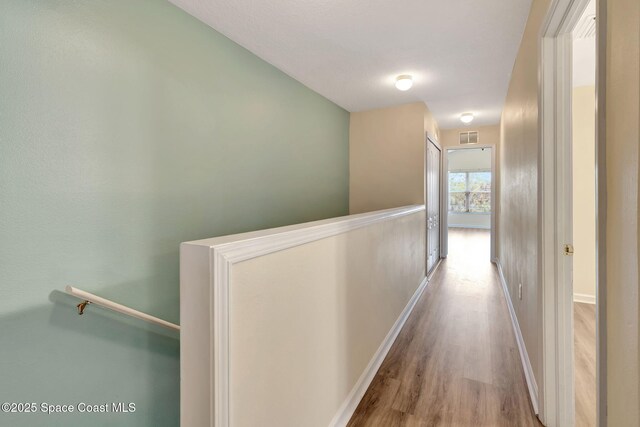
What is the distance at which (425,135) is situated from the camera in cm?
387

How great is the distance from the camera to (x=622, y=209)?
28.6 inches

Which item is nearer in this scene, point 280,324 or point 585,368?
point 280,324

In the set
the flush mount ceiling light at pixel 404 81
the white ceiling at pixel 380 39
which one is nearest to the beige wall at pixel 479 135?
the white ceiling at pixel 380 39

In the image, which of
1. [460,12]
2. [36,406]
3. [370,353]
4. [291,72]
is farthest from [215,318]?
[291,72]

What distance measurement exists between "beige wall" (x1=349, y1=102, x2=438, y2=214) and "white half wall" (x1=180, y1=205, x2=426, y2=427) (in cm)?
212

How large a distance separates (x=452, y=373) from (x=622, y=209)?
1.76 meters

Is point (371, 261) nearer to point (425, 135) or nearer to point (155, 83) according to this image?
point (155, 83)

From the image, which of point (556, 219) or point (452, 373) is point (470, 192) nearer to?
point (452, 373)

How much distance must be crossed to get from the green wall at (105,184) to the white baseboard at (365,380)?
1.06 m

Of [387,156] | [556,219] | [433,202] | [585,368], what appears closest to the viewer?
[556,219]

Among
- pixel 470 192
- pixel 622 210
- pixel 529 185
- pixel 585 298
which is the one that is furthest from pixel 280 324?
pixel 470 192

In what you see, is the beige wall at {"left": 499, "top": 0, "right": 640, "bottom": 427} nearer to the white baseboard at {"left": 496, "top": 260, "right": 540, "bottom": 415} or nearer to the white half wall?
the white half wall

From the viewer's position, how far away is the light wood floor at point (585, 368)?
1.62 meters

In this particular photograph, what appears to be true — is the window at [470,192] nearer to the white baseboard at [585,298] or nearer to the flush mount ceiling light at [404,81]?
the white baseboard at [585,298]
